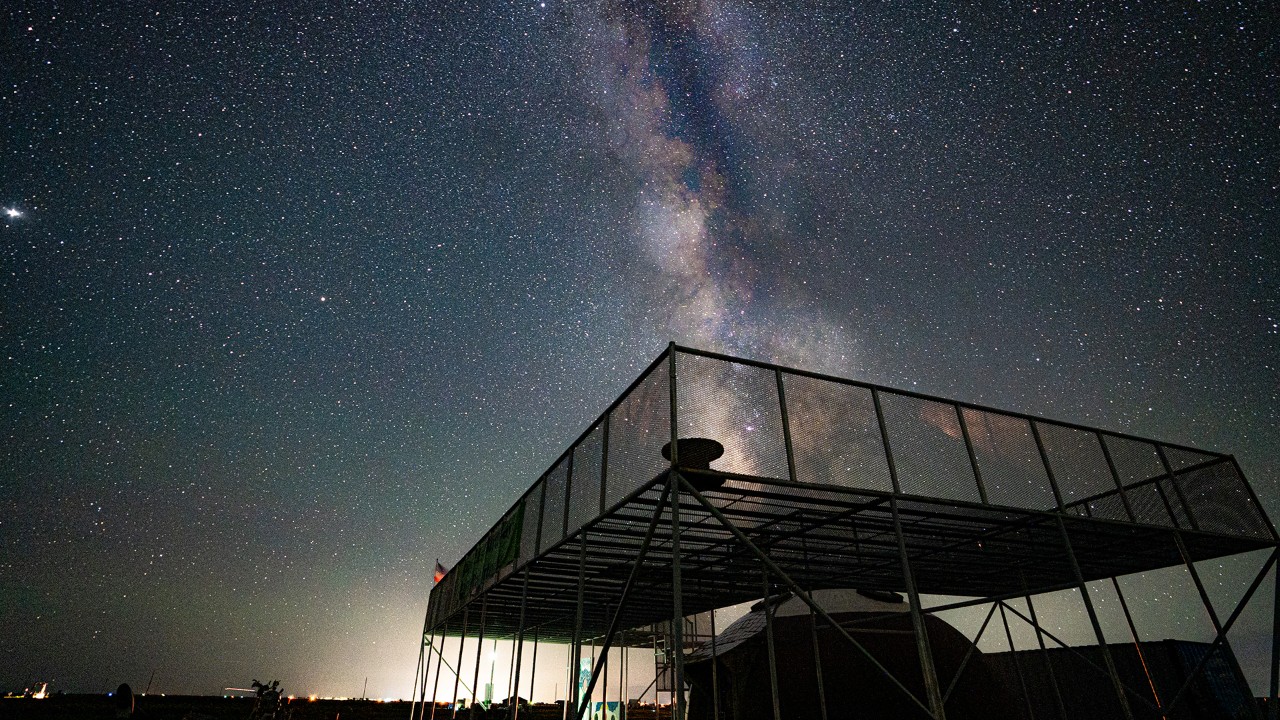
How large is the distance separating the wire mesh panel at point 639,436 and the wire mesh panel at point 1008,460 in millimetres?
4585

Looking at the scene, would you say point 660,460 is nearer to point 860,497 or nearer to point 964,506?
point 860,497

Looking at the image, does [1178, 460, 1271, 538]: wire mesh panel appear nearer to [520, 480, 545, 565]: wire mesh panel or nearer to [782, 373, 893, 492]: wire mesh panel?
[782, 373, 893, 492]: wire mesh panel

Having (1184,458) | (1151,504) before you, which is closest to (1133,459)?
(1151,504)

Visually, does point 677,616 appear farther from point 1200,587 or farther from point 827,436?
point 1200,587

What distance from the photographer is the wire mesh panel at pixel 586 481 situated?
27.5ft

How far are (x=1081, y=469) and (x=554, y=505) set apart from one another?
8.58m

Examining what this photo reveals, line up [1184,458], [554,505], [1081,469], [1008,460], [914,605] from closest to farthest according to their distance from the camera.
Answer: [914,605] → [1008,460] → [1081,469] → [554,505] → [1184,458]

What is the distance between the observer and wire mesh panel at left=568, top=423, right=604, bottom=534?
27.5 ft

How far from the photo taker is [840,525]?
8422 mm

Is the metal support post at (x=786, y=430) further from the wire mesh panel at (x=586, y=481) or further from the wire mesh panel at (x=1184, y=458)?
the wire mesh panel at (x=1184, y=458)

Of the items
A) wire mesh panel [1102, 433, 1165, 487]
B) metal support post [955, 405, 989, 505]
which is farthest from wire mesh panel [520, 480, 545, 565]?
wire mesh panel [1102, 433, 1165, 487]

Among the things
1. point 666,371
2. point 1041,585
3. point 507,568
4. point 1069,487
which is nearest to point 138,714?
point 507,568

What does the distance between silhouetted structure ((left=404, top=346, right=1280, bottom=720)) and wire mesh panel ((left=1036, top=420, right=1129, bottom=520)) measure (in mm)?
33

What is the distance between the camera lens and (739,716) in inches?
516
